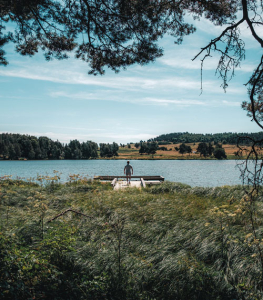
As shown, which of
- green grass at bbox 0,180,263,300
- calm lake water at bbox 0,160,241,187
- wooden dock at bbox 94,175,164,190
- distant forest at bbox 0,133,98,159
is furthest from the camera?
distant forest at bbox 0,133,98,159

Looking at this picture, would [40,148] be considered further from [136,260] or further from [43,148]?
[136,260]

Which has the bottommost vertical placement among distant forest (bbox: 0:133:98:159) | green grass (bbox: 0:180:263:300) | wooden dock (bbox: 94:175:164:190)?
wooden dock (bbox: 94:175:164:190)

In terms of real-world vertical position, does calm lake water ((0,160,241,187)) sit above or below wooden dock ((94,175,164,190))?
below

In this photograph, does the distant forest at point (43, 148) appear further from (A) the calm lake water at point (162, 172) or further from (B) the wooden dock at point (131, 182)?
(B) the wooden dock at point (131, 182)

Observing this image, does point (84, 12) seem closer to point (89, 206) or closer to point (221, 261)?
point (89, 206)

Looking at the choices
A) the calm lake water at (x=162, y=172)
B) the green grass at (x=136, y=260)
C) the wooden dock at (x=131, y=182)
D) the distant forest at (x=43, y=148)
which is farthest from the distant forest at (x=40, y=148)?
the green grass at (x=136, y=260)

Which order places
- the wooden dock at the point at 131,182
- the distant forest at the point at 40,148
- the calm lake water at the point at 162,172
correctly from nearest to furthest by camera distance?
1. the wooden dock at the point at 131,182
2. the calm lake water at the point at 162,172
3. the distant forest at the point at 40,148

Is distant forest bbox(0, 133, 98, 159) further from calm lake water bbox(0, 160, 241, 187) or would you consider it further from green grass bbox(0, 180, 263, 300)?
green grass bbox(0, 180, 263, 300)

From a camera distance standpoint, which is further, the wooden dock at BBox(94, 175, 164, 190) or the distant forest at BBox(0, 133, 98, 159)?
the distant forest at BBox(0, 133, 98, 159)

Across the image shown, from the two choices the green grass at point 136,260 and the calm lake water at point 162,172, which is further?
the calm lake water at point 162,172

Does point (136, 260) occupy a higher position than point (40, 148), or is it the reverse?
point (40, 148)

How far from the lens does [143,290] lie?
321 cm

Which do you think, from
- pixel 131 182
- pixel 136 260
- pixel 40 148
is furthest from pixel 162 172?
pixel 40 148

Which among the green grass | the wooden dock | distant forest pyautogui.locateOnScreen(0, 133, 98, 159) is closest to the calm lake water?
the wooden dock
